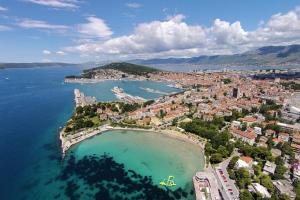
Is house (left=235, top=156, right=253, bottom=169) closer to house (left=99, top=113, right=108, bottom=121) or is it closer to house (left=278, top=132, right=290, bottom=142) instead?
house (left=278, top=132, right=290, bottom=142)

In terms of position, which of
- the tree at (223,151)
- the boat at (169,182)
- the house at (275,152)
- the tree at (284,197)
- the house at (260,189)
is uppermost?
the tree at (284,197)

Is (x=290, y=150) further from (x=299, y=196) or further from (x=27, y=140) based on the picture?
(x=27, y=140)

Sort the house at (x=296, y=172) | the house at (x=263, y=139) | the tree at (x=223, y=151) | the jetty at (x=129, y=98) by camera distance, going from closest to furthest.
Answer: the house at (x=296, y=172), the tree at (x=223, y=151), the house at (x=263, y=139), the jetty at (x=129, y=98)

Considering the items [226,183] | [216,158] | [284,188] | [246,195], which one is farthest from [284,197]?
[216,158]

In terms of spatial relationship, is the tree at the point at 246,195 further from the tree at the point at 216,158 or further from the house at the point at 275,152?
the house at the point at 275,152

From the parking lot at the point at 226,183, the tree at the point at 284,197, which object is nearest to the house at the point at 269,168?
the parking lot at the point at 226,183

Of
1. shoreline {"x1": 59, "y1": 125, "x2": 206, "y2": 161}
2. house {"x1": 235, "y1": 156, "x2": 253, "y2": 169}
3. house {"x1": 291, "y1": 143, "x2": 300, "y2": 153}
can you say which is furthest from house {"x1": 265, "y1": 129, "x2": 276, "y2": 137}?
shoreline {"x1": 59, "y1": 125, "x2": 206, "y2": 161}

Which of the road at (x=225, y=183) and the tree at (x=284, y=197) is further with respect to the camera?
the road at (x=225, y=183)
